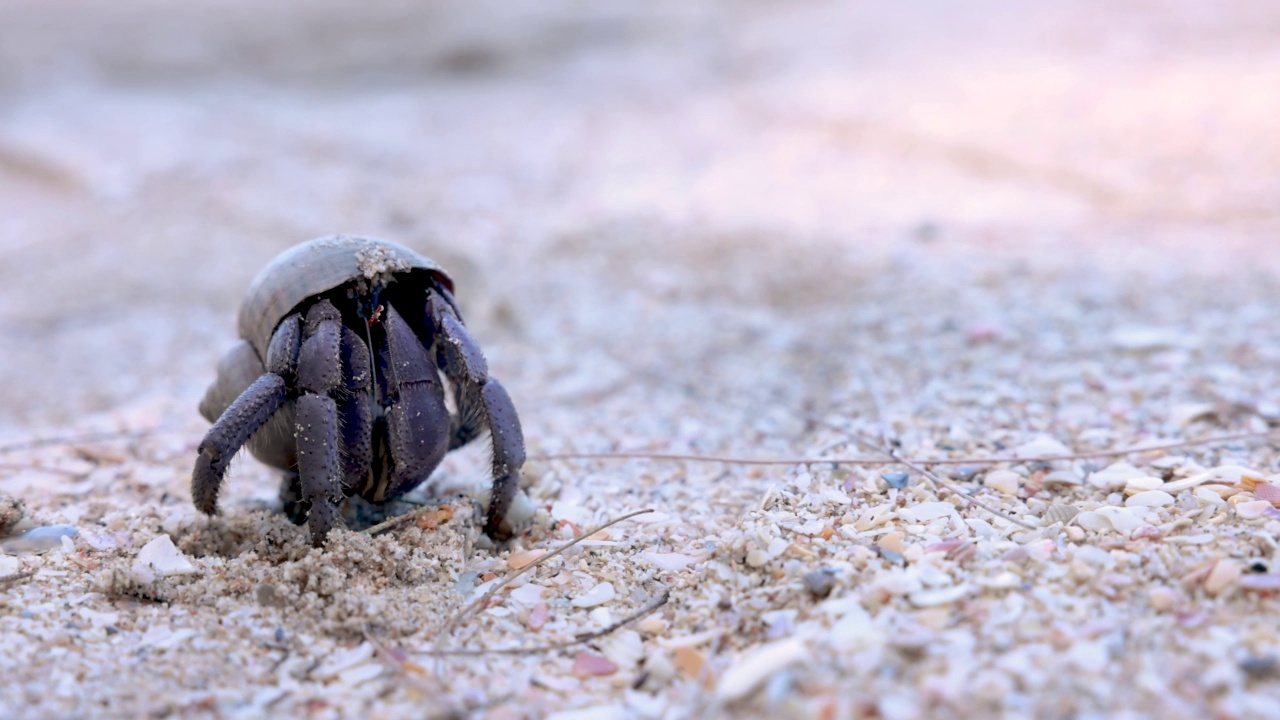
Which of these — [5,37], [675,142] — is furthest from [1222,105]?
[5,37]

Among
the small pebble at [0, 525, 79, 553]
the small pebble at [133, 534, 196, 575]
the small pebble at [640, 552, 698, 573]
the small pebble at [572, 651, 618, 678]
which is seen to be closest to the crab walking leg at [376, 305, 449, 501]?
the small pebble at [133, 534, 196, 575]

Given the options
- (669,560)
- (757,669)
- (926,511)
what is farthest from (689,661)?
(926,511)

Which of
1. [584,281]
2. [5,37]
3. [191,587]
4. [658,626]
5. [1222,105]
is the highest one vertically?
[5,37]


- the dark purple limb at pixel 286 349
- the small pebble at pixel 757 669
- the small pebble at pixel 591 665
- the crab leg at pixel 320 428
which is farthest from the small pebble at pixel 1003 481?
the dark purple limb at pixel 286 349

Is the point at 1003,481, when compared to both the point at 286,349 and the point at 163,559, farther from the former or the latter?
the point at 163,559

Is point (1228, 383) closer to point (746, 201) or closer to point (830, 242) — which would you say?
point (830, 242)

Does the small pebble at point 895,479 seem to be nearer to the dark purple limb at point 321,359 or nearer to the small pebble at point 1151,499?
the small pebble at point 1151,499

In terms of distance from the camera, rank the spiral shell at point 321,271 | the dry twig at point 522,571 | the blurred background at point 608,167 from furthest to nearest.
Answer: the blurred background at point 608,167 < the spiral shell at point 321,271 < the dry twig at point 522,571
